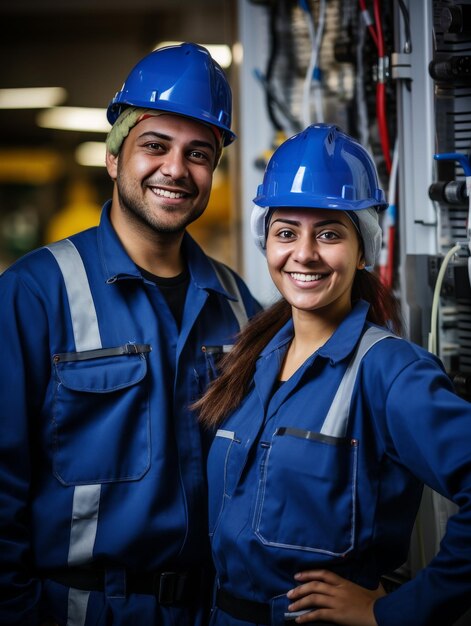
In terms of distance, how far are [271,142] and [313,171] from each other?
4.67ft

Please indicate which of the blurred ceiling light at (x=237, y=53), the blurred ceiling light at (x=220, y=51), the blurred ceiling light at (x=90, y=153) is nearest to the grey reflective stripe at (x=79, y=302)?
the blurred ceiling light at (x=237, y=53)

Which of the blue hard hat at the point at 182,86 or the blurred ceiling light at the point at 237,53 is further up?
the blurred ceiling light at the point at 237,53

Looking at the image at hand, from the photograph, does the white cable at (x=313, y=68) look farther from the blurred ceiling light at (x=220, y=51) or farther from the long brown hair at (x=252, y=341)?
the blurred ceiling light at (x=220, y=51)

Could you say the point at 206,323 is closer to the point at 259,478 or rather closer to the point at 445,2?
the point at 259,478

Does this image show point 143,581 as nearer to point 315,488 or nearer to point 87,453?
point 87,453

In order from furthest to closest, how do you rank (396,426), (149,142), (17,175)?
(17,175) < (149,142) < (396,426)

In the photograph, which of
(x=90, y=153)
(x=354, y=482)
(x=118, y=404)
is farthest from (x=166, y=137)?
(x=90, y=153)

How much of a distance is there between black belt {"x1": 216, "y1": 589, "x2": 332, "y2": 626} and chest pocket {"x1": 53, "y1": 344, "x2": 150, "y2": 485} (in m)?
0.36

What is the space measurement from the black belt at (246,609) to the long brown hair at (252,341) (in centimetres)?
38

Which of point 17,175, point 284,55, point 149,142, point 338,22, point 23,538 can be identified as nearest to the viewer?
point 23,538

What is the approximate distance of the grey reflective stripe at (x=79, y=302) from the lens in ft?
5.97

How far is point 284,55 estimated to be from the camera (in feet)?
9.48

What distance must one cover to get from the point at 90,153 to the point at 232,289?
5.05 meters

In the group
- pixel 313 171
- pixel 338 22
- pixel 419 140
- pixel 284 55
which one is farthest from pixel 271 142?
pixel 313 171
